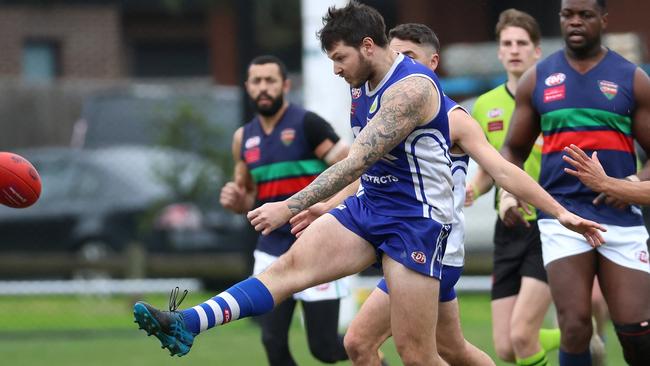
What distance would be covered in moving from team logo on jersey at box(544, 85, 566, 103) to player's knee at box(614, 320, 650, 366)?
1258 millimetres

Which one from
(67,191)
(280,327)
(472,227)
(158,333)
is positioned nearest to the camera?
(158,333)

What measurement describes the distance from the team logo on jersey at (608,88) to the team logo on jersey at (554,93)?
7.9 inches

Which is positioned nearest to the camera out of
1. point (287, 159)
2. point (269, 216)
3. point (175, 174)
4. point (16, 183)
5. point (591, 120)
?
point (269, 216)

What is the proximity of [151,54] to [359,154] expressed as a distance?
2171 centimetres

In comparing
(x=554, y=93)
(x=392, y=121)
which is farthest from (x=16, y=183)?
(x=554, y=93)

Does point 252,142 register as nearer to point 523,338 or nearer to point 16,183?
point 16,183

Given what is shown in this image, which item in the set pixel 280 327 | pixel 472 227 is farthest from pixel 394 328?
pixel 472 227

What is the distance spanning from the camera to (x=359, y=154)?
261 inches

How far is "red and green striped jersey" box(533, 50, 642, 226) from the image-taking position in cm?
760

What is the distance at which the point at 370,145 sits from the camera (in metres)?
6.61

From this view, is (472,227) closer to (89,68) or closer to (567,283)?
(567,283)

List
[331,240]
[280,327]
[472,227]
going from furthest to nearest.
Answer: [472,227], [280,327], [331,240]

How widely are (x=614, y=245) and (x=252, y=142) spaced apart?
111 inches

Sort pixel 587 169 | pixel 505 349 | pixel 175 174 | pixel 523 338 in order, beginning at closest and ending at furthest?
1. pixel 587 169
2. pixel 523 338
3. pixel 505 349
4. pixel 175 174
